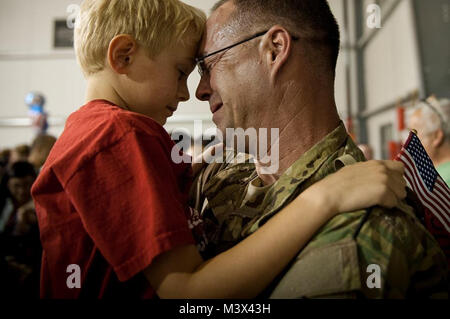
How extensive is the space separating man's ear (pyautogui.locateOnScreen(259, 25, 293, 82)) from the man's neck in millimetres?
156

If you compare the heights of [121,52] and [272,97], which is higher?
[121,52]

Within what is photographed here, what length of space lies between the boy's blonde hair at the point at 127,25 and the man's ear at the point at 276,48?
285 millimetres

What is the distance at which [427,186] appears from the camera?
1414mm

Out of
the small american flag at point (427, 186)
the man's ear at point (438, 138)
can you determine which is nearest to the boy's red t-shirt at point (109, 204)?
the small american flag at point (427, 186)

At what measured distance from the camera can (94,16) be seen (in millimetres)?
1158

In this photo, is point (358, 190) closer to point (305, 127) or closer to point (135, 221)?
point (305, 127)

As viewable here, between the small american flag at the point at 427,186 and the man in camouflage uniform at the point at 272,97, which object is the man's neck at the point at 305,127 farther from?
the small american flag at the point at 427,186

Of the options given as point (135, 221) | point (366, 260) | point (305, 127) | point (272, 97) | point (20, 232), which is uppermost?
point (272, 97)

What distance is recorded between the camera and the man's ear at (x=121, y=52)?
1.12 metres

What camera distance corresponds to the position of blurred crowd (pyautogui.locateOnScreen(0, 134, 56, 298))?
8.40ft

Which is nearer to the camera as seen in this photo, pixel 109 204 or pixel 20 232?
pixel 109 204

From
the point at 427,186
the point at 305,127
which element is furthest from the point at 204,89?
the point at 427,186

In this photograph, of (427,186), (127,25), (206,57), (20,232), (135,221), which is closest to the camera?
(135,221)

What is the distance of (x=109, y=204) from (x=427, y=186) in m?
1.22
